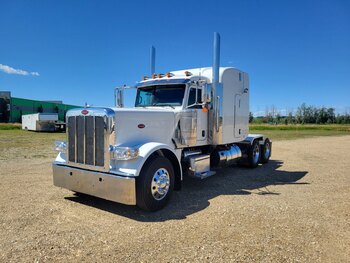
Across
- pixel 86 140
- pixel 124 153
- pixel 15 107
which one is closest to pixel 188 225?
pixel 124 153

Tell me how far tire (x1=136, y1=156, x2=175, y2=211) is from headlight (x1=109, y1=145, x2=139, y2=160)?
0.33 meters

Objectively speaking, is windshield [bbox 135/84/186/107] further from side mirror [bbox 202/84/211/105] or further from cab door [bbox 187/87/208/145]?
side mirror [bbox 202/84/211/105]

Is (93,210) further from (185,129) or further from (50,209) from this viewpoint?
(185,129)

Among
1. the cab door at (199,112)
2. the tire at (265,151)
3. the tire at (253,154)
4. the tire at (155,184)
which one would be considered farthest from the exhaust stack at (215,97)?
the tire at (265,151)

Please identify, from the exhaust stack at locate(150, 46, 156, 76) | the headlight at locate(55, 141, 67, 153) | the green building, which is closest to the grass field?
the exhaust stack at locate(150, 46, 156, 76)

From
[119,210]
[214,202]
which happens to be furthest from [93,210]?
[214,202]

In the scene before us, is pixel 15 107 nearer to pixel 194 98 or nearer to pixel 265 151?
pixel 265 151

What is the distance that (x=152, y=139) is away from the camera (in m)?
5.88

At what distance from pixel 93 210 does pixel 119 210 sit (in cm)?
49

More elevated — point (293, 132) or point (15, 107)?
point (15, 107)

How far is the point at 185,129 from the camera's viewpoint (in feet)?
21.8

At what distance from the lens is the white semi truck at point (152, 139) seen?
504 cm

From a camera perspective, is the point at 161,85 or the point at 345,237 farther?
the point at 161,85

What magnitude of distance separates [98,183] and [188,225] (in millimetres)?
1809
